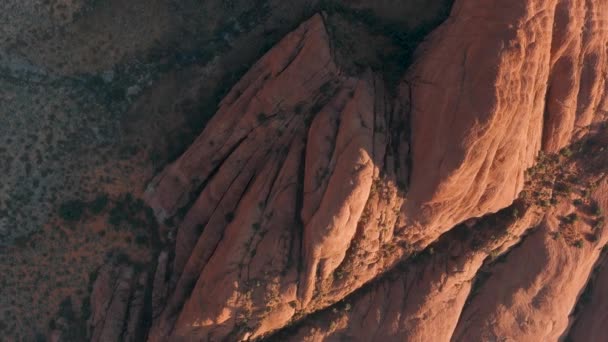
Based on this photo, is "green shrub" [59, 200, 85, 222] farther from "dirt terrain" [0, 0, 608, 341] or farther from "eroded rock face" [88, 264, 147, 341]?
"eroded rock face" [88, 264, 147, 341]

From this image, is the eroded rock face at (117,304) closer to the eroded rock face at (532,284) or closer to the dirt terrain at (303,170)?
the dirt terrain at (303,170)

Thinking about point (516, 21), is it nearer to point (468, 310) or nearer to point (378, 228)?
point (378, 228)

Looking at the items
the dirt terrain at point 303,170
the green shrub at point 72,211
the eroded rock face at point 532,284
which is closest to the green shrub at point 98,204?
the dirt terrain at point 303,170

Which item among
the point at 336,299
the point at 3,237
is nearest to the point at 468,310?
the point at 336,299

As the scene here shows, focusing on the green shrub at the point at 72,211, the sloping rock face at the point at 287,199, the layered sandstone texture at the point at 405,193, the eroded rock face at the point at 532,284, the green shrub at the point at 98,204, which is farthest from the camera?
the green shrub at the point at 98,204

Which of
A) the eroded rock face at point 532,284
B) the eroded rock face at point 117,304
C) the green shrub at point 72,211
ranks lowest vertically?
the eroded rock face at point 532,284

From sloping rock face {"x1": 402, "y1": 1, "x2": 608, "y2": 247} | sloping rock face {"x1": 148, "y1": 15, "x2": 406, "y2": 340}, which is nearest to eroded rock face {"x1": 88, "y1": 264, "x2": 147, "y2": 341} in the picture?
sloping rock face {"x1": 148, "y1": 15, "x2": 406, "y2": 340}

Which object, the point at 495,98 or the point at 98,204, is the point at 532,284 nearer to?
the point at 495,98
